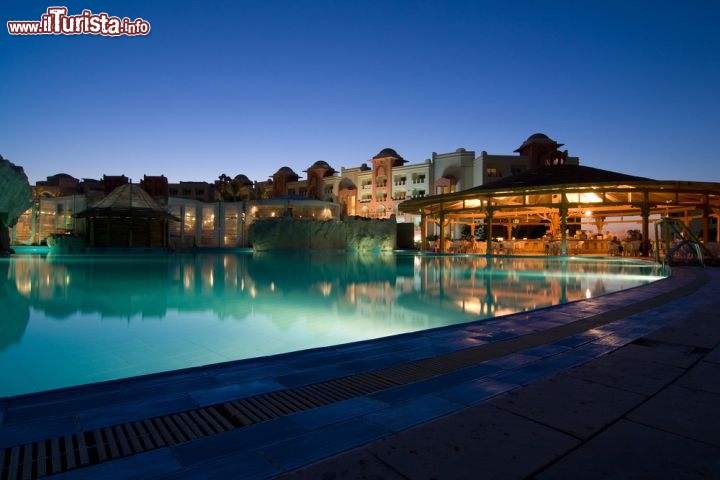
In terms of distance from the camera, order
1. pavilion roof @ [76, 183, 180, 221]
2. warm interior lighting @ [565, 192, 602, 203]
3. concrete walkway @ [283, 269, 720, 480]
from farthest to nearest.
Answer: pavilion roof @ [76, 183, 180, 221] < warm interior lighting @ [565, 192, 602, 203] < concrete walkway @ [283, 269, 720, 480]

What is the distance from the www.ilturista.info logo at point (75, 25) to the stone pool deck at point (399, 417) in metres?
16.6

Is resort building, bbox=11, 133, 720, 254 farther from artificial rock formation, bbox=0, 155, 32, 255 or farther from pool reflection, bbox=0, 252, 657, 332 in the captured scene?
pool reflection, bbox=0, 252, 657, 332

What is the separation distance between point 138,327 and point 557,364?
5.00m

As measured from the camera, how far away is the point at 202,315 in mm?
6062

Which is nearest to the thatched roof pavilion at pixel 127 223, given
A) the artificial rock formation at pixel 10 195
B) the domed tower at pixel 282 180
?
the artificial rock formation at pixel 10 195

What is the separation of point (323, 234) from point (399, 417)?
32.8 metres

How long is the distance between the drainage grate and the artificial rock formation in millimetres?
25073

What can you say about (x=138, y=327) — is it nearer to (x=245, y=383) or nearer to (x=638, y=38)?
(x=245, y=383)

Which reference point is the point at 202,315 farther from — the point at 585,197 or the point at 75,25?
the point at 585,197

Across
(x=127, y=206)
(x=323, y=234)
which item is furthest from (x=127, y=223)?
(x=323, y=234)

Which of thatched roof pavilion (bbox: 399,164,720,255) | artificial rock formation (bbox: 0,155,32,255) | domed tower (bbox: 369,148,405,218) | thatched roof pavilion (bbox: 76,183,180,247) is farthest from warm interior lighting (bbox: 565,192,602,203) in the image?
artificial rock formation (bbox: 0,155,32,255)

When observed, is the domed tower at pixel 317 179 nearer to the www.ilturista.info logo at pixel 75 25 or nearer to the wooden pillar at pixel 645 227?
the www.ilturista.info logo at pixel 75 25

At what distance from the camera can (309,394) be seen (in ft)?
7.86

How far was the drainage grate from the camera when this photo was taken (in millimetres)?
→ 1633
